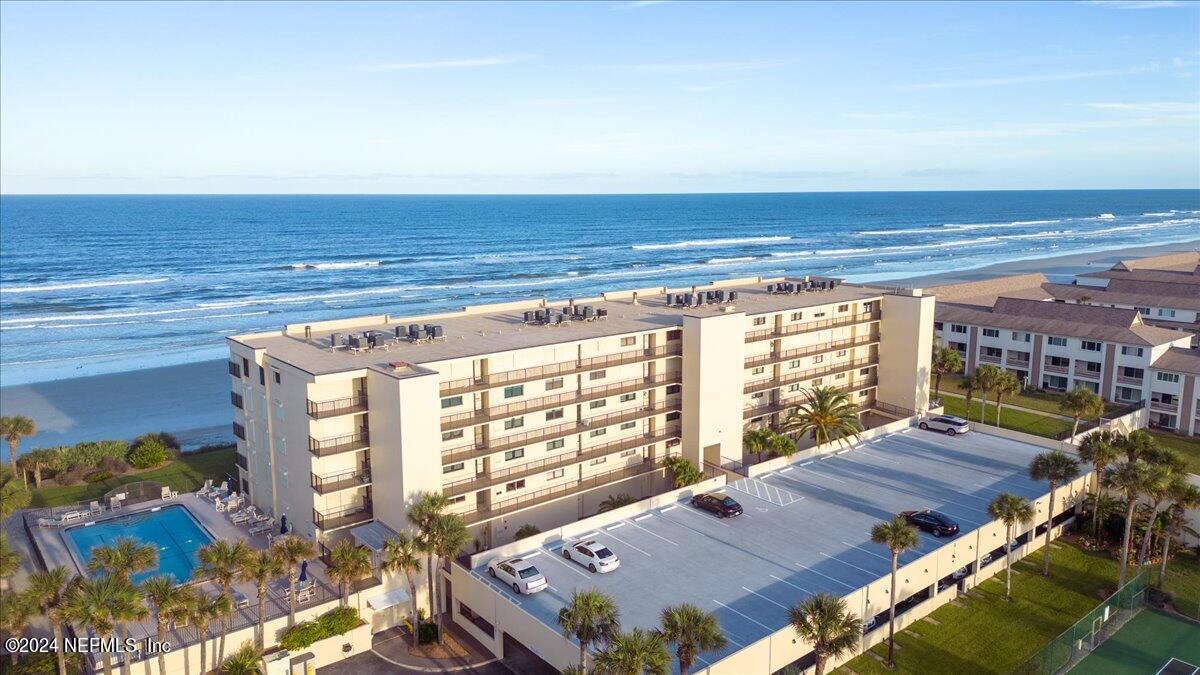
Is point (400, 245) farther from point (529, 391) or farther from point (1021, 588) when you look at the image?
point (1021, 588)

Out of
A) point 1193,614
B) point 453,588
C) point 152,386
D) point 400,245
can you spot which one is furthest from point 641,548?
point 400,245

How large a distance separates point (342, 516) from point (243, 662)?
9.24 metres

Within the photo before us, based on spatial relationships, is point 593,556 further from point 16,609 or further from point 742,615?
point 16,609

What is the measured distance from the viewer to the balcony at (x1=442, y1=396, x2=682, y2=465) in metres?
38.4

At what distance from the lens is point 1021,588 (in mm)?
37062

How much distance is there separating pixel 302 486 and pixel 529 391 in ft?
37.7

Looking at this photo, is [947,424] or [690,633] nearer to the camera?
[690,633]

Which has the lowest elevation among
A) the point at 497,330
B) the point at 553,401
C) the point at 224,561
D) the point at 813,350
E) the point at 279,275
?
the point at 224,561

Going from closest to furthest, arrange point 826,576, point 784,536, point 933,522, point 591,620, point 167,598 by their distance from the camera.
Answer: point 591,620 → point 167,598 → point 826,576 → point 933,522 → point 784,536

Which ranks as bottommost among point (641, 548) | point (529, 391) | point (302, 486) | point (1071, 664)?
point (1071, 664)

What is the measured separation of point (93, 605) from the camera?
24609 millimetres

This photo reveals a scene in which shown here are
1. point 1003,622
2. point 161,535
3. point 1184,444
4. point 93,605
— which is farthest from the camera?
point 1184,444

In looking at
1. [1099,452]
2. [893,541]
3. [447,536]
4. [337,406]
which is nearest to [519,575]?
[447,536]

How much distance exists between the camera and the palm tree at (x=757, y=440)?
46.2m
